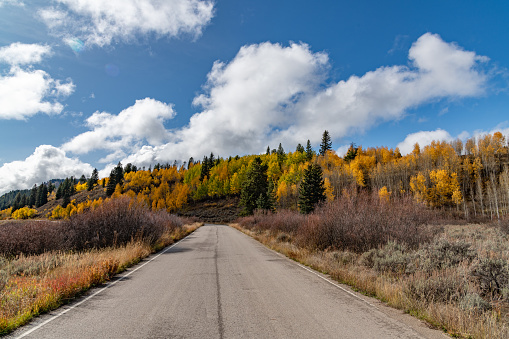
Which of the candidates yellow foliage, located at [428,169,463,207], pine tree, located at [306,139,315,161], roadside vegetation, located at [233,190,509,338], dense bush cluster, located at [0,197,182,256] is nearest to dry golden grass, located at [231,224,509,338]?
roadside vegetation, located at [233,190,509,338]

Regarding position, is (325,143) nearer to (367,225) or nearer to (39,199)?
(367,225)

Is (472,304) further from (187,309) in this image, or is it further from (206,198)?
(206,198)

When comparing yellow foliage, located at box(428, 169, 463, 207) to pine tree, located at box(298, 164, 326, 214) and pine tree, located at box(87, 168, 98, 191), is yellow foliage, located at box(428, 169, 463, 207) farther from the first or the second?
pine tree, located at box(87, 168, 98, 191)

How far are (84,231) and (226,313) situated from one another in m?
→ 12.9

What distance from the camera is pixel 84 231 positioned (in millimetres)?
14117

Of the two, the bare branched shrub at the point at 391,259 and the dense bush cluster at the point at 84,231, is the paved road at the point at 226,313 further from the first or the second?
the dense bush cluster at the point at 84,231

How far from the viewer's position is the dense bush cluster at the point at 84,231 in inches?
468

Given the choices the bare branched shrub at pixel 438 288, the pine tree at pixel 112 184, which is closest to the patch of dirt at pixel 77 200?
the pine tree at pixel 112 184

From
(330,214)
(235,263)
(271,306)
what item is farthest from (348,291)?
(330,214)

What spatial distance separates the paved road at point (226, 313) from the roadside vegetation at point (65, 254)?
0.58 metres

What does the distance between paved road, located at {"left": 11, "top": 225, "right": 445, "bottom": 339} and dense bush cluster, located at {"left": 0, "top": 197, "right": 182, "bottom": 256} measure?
302 inches

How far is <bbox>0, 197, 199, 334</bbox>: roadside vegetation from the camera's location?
5.50m

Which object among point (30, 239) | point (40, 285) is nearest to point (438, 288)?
point (40, 285)

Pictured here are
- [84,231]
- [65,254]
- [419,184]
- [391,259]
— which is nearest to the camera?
[391,259]
